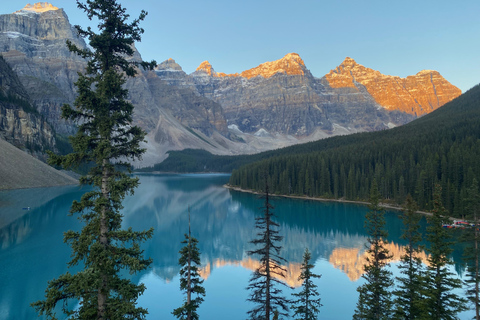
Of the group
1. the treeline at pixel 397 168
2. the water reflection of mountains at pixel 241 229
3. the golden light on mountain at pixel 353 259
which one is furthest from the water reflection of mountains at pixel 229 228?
the treeline at pixel 397 168

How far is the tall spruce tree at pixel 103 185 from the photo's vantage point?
1062 centimetres

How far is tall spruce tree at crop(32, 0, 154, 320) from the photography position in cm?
1062

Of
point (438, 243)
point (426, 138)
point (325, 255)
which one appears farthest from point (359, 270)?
point (426, 138)

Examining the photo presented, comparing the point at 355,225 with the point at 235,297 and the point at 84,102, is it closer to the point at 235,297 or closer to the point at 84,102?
the point at 235,297

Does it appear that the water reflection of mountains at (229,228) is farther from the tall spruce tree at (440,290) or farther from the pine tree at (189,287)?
the tall spruce tree at (440,290)

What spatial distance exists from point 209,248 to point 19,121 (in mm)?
136243

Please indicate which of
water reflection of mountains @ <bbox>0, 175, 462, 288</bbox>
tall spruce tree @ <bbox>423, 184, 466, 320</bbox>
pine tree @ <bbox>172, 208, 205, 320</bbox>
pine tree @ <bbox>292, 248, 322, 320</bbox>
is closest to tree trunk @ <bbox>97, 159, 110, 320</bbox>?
pine tree @ <bbox>172, 208, 205, 320</bbox>

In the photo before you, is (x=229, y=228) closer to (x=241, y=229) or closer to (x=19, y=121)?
(x=241, y=229)

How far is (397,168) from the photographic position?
3829 inches

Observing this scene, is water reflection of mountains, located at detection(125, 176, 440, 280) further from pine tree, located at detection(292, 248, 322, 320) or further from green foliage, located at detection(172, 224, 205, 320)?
green foliage, located at detection(172, 224, 205, 320)

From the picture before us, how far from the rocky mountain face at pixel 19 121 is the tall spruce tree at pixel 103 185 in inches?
5900

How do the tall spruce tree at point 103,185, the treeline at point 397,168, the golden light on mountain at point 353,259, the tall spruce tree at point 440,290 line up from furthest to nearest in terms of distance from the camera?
the treeline at point 397,168 → the golden light on mountain at point 353,259 → the tall spruce tree at point 440,290 → the tall spruce tree at point 103,185

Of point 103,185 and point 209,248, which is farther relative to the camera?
point 209,248

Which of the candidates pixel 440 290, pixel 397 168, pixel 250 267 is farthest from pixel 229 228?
pixel 440 290
